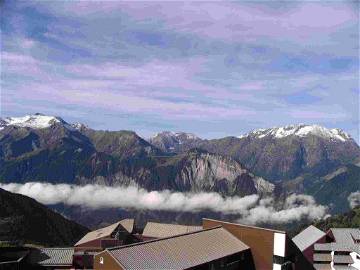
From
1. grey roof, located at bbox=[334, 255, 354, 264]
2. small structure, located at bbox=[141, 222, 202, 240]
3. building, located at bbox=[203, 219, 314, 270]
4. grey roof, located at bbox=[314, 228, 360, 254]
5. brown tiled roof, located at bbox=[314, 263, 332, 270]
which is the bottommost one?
brown tiled roof, located at bbox=[314, 263, 332, 270]

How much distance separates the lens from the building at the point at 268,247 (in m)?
79.4

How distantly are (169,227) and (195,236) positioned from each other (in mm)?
44843

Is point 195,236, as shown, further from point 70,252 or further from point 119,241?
point 119,241

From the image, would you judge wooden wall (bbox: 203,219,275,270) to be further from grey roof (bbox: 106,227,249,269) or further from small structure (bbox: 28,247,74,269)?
small structure (bbox: 28,247,74,269)

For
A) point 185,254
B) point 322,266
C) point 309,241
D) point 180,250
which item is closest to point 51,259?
point 180,250

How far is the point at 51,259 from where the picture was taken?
90.6 meters

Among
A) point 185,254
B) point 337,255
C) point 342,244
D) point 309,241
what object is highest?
point 185,254

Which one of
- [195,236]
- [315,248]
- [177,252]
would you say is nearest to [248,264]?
[195,236]

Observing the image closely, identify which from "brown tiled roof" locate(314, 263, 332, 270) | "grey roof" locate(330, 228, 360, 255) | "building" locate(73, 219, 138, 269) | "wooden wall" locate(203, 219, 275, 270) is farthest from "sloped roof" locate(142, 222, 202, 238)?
"grey roof" locate(330, 228, 360, 255)

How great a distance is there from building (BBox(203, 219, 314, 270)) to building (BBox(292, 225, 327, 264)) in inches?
1316

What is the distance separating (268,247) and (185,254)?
19.0 m

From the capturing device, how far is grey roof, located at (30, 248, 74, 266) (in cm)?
8965

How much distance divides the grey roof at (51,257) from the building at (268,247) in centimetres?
3204

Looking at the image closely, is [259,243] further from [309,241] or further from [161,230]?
[309,241]
